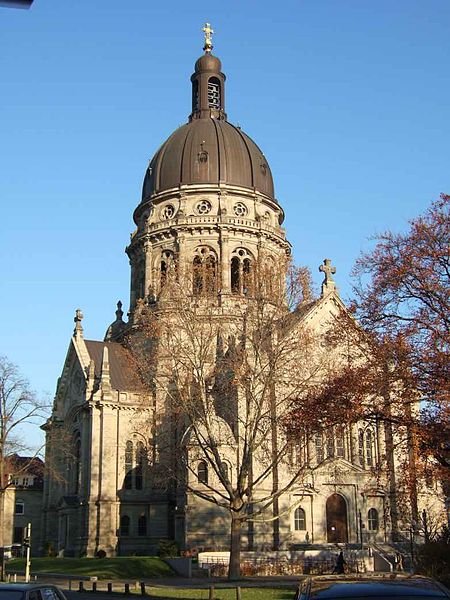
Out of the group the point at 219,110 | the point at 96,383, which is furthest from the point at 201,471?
the point at 219,110

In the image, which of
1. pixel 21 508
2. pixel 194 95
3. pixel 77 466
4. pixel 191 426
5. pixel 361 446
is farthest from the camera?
pixel 21 508

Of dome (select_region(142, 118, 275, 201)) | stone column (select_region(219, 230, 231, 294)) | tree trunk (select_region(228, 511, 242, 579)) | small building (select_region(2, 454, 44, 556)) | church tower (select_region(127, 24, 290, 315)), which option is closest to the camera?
tree trunk (select_region(228, 511, 242, 579))

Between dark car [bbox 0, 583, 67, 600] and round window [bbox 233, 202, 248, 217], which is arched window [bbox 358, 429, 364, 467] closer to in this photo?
round window [bbox 233, 202, 248, 217]

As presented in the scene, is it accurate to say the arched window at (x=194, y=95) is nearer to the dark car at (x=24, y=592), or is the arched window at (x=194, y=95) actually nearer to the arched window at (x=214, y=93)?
the arched window at (x=214, y=93)

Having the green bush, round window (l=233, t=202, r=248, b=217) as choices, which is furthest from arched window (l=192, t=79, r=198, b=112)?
the green bush

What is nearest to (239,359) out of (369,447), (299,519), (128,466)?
(299,519)

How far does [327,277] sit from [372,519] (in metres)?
17.3

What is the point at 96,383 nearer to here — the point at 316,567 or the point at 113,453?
the point at 113,453

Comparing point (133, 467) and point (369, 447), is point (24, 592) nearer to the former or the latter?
point (369, 447)

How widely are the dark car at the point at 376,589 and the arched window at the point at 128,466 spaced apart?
50.1m

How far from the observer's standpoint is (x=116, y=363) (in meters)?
61.1

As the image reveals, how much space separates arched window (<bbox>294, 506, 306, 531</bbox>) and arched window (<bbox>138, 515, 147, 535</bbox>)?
11935 millimetres

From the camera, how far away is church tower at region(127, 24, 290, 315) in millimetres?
64188

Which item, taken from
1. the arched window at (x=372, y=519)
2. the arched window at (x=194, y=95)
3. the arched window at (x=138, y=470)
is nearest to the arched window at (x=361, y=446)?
the arched window at (x=372, y=519)
